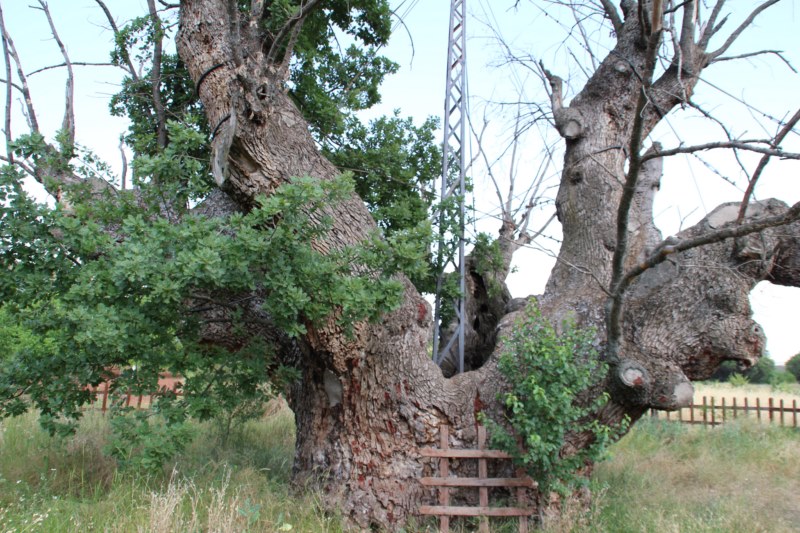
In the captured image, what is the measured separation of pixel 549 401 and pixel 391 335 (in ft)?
5.30

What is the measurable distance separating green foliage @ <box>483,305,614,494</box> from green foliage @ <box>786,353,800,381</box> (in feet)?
86.9

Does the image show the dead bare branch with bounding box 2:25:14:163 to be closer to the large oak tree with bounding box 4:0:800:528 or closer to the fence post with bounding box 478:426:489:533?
the large oak tree with bounding box 4:0:800:528

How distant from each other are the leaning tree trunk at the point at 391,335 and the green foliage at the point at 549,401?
0.28 m

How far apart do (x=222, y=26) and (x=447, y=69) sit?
3089mm

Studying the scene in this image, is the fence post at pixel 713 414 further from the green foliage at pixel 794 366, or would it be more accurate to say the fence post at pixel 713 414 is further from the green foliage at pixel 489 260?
the green foliage at pixel 794 366

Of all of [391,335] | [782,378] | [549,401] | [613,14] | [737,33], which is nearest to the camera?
[549,401]

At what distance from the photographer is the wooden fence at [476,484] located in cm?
574

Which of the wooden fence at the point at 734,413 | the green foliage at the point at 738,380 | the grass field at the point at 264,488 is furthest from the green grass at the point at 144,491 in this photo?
the green foliage at the point at 738,380

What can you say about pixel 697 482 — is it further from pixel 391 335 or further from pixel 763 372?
pixel 763 372

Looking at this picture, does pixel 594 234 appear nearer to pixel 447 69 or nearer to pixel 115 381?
pixel 447 69

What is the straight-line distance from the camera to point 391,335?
6.00m

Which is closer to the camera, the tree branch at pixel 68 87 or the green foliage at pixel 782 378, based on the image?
the tree branch at pixel 68 87

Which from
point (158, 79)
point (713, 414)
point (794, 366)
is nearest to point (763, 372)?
point (794, 366)

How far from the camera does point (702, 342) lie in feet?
19.1
